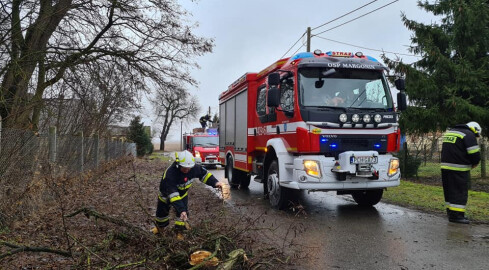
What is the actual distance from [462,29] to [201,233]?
41.2ft

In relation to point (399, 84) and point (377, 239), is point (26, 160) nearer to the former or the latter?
point (377, 239)

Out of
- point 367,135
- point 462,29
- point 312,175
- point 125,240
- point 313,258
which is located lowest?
point 313,258

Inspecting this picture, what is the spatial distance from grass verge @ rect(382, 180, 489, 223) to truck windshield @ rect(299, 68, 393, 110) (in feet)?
8.11

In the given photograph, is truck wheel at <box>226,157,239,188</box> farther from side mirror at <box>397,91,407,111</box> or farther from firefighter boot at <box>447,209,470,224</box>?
firefighter boot at <box>447,209,470,224</box>

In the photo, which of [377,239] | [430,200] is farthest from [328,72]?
[430,200]

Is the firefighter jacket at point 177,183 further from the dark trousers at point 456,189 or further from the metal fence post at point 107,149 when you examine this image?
the metal fence post at point 107,149

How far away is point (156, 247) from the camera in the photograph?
4.12 metres

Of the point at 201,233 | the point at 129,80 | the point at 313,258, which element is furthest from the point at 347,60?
the point at 129,80

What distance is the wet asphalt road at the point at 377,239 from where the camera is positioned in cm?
454

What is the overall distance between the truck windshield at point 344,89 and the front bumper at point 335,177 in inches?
39.1

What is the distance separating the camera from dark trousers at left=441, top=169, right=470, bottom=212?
659cm

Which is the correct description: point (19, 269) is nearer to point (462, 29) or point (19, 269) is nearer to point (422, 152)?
point (462, 29)

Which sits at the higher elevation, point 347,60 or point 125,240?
point 347,60

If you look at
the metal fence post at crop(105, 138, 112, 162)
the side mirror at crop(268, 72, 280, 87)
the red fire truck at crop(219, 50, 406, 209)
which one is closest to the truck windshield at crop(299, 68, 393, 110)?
the red fire truck at crop(219, 50, 406, 209)
